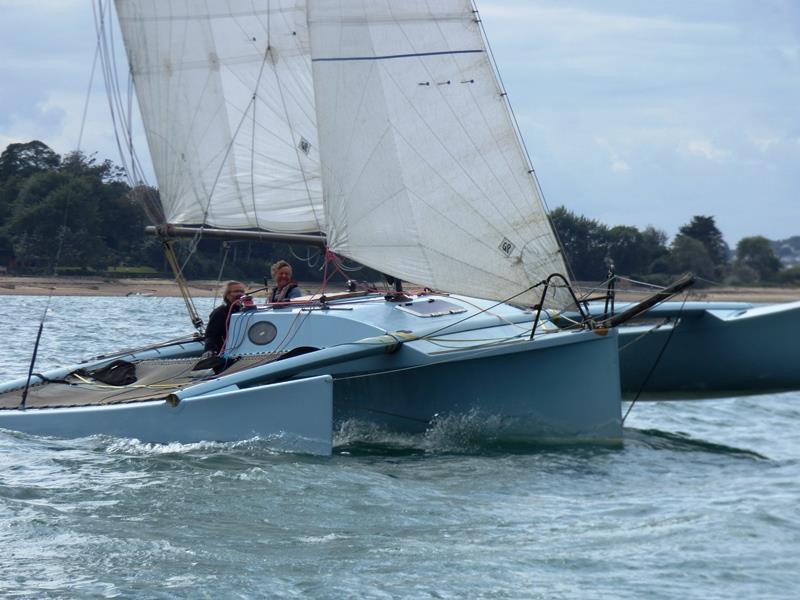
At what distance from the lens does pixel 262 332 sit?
40.5 feet

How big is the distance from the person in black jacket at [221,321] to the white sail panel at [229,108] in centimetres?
234

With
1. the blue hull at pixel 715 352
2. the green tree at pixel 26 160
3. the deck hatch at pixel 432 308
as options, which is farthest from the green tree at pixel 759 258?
the deck hatch at pixel 432 308

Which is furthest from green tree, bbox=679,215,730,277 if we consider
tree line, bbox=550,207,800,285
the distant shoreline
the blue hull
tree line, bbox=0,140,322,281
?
the blue hull

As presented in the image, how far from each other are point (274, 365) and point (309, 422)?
658mm

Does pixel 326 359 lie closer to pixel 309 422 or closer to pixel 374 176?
pixel 309 422

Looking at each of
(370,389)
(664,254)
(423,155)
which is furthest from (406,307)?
(664,254)

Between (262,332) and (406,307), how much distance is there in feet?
4.42

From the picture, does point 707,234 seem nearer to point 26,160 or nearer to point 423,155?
point 26,160

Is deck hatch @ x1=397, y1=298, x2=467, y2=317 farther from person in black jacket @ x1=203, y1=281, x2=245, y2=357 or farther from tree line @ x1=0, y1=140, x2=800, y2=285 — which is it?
tree line @ x1=0, y1=140, x2=800, y2=285

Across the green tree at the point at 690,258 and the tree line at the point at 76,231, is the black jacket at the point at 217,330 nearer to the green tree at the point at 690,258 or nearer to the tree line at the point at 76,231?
the tree line at the point at 76,231

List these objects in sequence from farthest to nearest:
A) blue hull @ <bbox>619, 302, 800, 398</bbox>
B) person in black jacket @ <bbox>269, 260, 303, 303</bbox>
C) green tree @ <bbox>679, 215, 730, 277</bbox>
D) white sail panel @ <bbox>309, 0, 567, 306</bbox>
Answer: green tree @ <bbox>679, 215, 730, 277</bbox> < blue hull @ <bbox>619, 302, 800, 398</bbox> < person in black jacket @ <bbox>269, 260, 303, 303</bbox> < white sail panel @ <bbox>309, 0, 567, 306</bbox>

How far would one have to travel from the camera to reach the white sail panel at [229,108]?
49.1 ft

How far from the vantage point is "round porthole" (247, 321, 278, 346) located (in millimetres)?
12281

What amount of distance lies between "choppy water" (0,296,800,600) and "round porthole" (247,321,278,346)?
121cm
